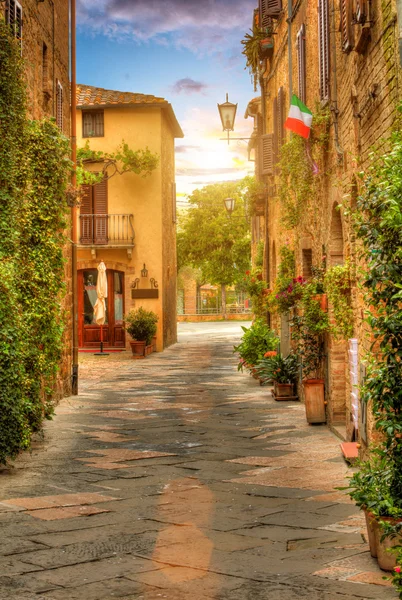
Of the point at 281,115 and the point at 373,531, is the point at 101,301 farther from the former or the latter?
the point at 373,531

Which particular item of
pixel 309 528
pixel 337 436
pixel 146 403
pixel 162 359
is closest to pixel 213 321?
pixel 162 359

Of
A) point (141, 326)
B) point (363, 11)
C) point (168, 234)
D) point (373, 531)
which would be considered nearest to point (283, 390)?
point (363, 11)

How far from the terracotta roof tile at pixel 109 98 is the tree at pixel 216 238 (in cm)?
2227

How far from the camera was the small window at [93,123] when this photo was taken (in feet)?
80.8

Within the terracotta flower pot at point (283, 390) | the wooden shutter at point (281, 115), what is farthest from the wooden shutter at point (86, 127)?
the terracotta flower pot at point (283, 390)

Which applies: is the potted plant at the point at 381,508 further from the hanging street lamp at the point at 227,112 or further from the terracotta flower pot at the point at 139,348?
the terracotta flower pot at the point at 139,348

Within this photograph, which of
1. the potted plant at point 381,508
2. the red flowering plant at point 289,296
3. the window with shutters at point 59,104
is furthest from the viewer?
the window with shutters at point 59,104

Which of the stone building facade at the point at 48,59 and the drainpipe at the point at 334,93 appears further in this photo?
the stone building facade at the point at 48,59

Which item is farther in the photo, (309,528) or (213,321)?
(213,321)

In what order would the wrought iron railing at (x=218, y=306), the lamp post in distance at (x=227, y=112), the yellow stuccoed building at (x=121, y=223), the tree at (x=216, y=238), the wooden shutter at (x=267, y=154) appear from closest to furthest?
the wooden shutter at (x=267, y=154) → the lamp post in distance at (x=227, y=112) → the yellow stuccoed building at (x=121, y=223) → the tree at (x=216, y=238) → the wrought iron railing at (x=218, y=306)

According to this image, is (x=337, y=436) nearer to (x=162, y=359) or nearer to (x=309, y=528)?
(x=309, y=528)

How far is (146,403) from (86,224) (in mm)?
13295

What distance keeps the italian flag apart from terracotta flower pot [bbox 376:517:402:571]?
5.69 meters

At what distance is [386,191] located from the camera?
4109 mm
